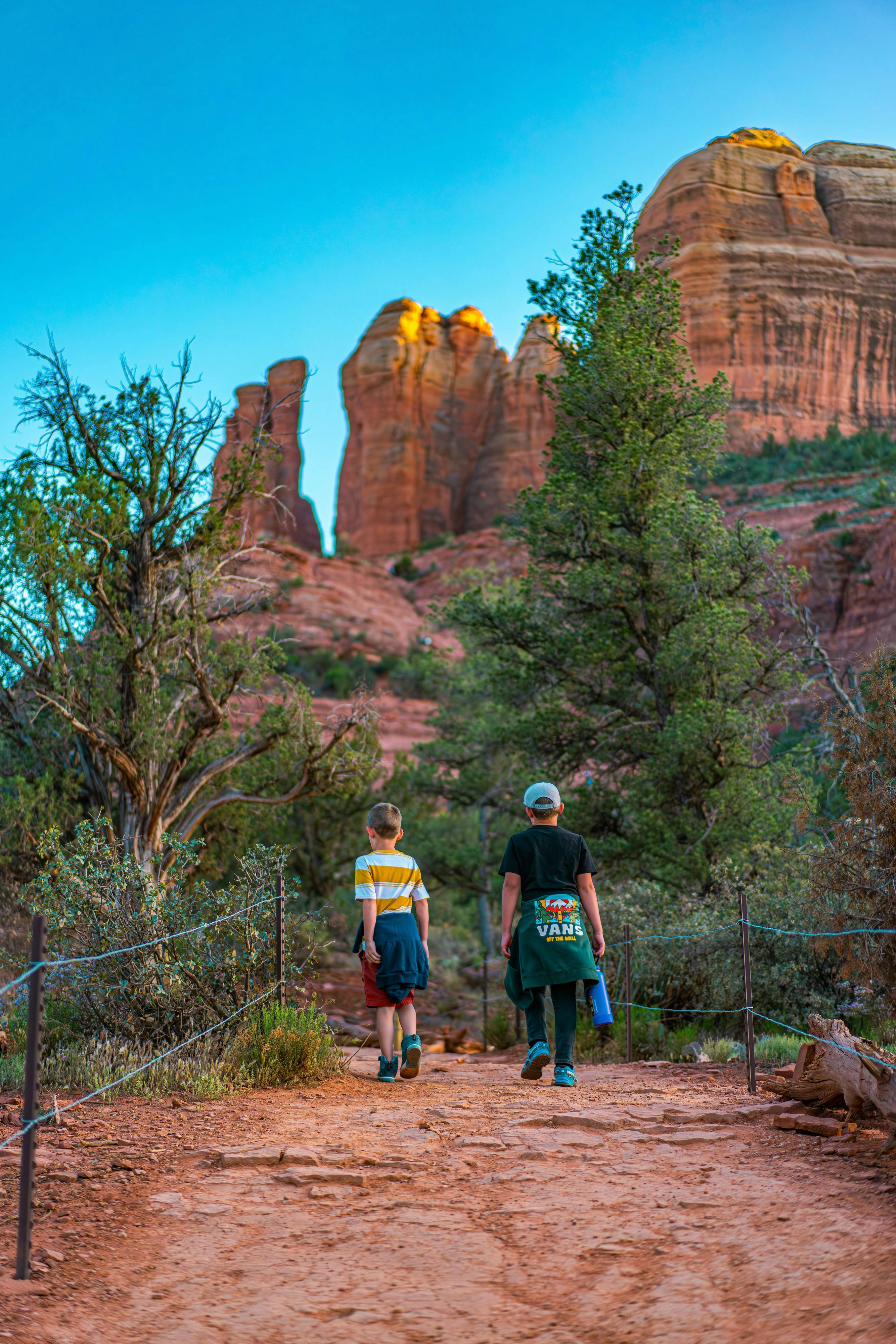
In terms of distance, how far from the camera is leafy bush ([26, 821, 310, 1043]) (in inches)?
273

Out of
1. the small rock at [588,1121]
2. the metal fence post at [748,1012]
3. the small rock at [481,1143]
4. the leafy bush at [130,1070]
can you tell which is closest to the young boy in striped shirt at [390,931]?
the leafy bush at [130,1070]

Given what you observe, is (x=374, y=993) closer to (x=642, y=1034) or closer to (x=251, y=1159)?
(x=251, y=1159)

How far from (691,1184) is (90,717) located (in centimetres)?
1000

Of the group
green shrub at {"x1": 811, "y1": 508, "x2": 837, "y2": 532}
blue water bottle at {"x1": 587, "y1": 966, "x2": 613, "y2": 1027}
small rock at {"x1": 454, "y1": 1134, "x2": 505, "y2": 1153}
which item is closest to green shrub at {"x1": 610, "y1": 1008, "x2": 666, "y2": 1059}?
blue water bottle at {"x1": 587, "y1": 966, "x2": 613, "y2": 1027}

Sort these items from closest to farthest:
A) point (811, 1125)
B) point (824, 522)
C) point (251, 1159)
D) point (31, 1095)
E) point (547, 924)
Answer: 1. point (31, 1095)
2. point (251, 1159)
3. point (811, 1125)
4. point (547, 924)
5. point (824, 522)

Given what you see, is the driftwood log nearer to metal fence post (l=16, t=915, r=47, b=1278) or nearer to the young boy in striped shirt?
the young boy in striped shirt

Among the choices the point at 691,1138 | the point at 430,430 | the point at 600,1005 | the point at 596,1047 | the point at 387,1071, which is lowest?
the point at 596,1047

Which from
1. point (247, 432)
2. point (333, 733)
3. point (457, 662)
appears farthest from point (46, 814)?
point (247, 432)

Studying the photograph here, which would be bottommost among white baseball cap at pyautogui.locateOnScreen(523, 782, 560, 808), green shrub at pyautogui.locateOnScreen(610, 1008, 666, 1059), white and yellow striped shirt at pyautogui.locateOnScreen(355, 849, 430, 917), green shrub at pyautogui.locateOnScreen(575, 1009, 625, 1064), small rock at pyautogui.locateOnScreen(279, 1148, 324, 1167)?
green shrub at pyautogui.locateOnScreen(575, 1009, 625, 1064)

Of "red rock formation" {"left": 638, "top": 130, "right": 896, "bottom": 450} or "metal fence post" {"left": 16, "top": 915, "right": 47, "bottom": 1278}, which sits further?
"red rock formation" {"left": 638, "top": 130, "right": 896, "bottom": 450}

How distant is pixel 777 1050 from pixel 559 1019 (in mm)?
2430

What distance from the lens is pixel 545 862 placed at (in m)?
6.11

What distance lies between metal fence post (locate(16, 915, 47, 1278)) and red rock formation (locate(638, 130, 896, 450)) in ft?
219

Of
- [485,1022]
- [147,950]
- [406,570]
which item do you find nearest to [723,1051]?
[147,950]
